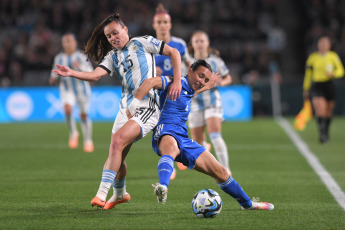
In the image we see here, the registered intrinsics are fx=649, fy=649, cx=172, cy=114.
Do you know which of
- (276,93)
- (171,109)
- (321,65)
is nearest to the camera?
(171,109)

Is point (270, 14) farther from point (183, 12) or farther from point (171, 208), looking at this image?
point (171, 208)

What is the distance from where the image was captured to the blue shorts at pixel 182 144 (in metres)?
6.26

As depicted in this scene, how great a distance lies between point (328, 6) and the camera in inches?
1001

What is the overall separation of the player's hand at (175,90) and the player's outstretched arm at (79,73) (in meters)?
0.77

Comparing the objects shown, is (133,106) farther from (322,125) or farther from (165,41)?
(322,125)

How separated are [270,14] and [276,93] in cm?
550

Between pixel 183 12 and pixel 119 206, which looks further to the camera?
pixel 183 12

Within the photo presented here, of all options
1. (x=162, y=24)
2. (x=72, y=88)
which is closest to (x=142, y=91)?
(x=162, y=24)

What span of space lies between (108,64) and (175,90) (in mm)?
839

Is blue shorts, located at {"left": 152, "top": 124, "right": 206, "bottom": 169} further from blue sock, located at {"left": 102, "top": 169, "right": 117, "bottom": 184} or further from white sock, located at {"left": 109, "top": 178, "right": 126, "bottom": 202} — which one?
white sock, located at {"left": 109, "top": 178, "right": 126, "bottom": 202}

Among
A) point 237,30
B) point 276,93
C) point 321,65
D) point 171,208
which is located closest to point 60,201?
point 171,208

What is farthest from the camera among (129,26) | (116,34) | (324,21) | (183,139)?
(324,21)

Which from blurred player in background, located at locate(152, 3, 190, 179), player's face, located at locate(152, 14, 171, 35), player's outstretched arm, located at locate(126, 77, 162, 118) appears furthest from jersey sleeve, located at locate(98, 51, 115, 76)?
player's face, located at locate(152, 14, 171, 35)

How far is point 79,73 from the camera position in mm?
6480
